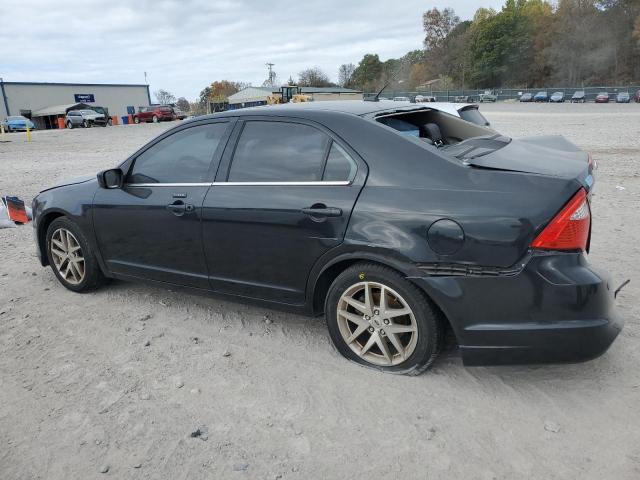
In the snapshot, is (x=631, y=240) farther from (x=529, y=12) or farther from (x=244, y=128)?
(x=529, y=12)

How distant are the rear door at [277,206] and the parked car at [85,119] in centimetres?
4690

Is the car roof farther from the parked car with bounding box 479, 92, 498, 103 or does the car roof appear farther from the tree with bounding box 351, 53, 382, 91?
the tree with bounding box 351, 53, 382, 91

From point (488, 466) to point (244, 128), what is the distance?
8.44 ft

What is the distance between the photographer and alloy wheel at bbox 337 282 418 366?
2.96 metres

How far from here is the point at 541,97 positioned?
5875cm

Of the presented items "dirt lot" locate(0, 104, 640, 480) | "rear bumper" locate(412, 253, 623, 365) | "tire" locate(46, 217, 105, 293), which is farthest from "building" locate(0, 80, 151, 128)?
"rear bumper" locate(412, 253, 623, 365)

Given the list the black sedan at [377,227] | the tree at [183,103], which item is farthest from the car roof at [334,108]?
the tree at [183,103]

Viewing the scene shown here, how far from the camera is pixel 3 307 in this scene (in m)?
4.41

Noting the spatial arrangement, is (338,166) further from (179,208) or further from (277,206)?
(179,208)

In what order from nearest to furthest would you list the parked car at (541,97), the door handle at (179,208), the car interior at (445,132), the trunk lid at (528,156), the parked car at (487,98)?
the trunk lid at (528,156), the car interior at (445,132), the door handle at (179,208), the parked car at (541,97), the parked car at (487,98)

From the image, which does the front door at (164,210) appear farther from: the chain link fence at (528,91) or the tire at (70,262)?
the chain link fence at (528,91)

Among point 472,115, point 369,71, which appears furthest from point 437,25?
point 472,115

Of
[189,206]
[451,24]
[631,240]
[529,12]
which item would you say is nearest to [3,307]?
[189,206]

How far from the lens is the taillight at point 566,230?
2.55 m
